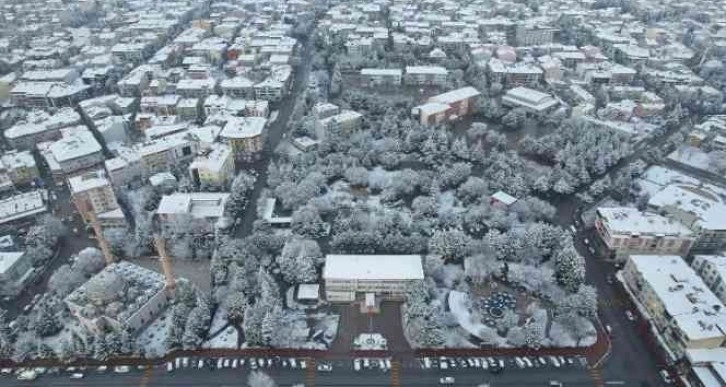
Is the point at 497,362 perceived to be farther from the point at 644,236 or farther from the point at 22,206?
the point at 22,206

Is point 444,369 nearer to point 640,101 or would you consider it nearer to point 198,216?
point 198,216

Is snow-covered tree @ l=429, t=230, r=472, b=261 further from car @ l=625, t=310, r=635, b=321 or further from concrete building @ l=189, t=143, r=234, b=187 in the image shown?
concrete building @ l=189, t=143, r=234, b=187

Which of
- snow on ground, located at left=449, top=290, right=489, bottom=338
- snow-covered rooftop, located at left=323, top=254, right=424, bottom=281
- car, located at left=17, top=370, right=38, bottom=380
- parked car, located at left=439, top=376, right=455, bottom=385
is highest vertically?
snow-covered rooftop, located at left=323, top=254, right=424, bottom=281

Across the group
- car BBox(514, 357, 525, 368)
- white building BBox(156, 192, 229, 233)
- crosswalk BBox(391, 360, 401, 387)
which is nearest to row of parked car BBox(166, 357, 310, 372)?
crosswalk BBox(391, 360, 401, 387)

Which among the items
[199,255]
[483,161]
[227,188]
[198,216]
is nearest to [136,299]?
[199,255]

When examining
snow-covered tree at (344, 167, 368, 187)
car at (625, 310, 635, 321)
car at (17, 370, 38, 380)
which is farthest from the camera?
snow-covered tree at (344, 167, 368, 187)

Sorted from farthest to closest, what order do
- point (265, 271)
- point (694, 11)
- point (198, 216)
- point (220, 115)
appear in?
point (694, 11)
point (220, 115)
point (198, 216)
point (265, 271)

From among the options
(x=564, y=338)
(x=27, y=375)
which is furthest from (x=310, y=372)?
(x=27, y=375)
